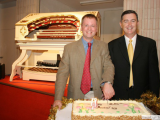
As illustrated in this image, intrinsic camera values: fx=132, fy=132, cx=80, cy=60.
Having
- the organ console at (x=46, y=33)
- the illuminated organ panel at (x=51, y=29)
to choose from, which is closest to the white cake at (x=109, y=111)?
the organ console at (x=46, y=33)

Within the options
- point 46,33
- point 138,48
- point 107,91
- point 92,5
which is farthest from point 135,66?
point 92,5

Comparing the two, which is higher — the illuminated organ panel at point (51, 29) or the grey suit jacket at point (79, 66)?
the illuminated organ panel at point (51, 29)

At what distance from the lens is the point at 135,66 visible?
1.45 meters

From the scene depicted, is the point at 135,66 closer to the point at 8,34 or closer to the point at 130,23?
the point at 130,23

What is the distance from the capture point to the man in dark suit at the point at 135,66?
1446 millimetres

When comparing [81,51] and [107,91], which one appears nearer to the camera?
[107,91]

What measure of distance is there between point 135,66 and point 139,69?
2.1 inches

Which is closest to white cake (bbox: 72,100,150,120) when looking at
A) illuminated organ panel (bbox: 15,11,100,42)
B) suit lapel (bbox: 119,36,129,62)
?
suit lapel (bbox: 119,36,129,62)

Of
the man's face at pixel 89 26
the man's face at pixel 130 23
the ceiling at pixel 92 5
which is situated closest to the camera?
the man's face at pixel 89 26

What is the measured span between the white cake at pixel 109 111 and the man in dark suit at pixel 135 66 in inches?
22.5

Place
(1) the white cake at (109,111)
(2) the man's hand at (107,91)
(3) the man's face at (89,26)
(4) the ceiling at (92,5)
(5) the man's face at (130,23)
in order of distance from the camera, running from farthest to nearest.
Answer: (4) the ceiling at (92,5)
(5) the man's face at (130,23)
(3) the man's face at (89,26)
(2) the man's hand at (107,91)
(1) the white cake at (109,111)

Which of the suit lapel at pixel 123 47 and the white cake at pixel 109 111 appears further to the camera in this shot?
the suit lapel at pixel 123 47

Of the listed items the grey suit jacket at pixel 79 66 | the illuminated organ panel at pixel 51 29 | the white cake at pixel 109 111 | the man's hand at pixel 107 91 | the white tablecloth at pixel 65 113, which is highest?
the illuminated organ panel at pixel 51 29

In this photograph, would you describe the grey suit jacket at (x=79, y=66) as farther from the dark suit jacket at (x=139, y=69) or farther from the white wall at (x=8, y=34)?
the white wall at (x=8, y=34)
